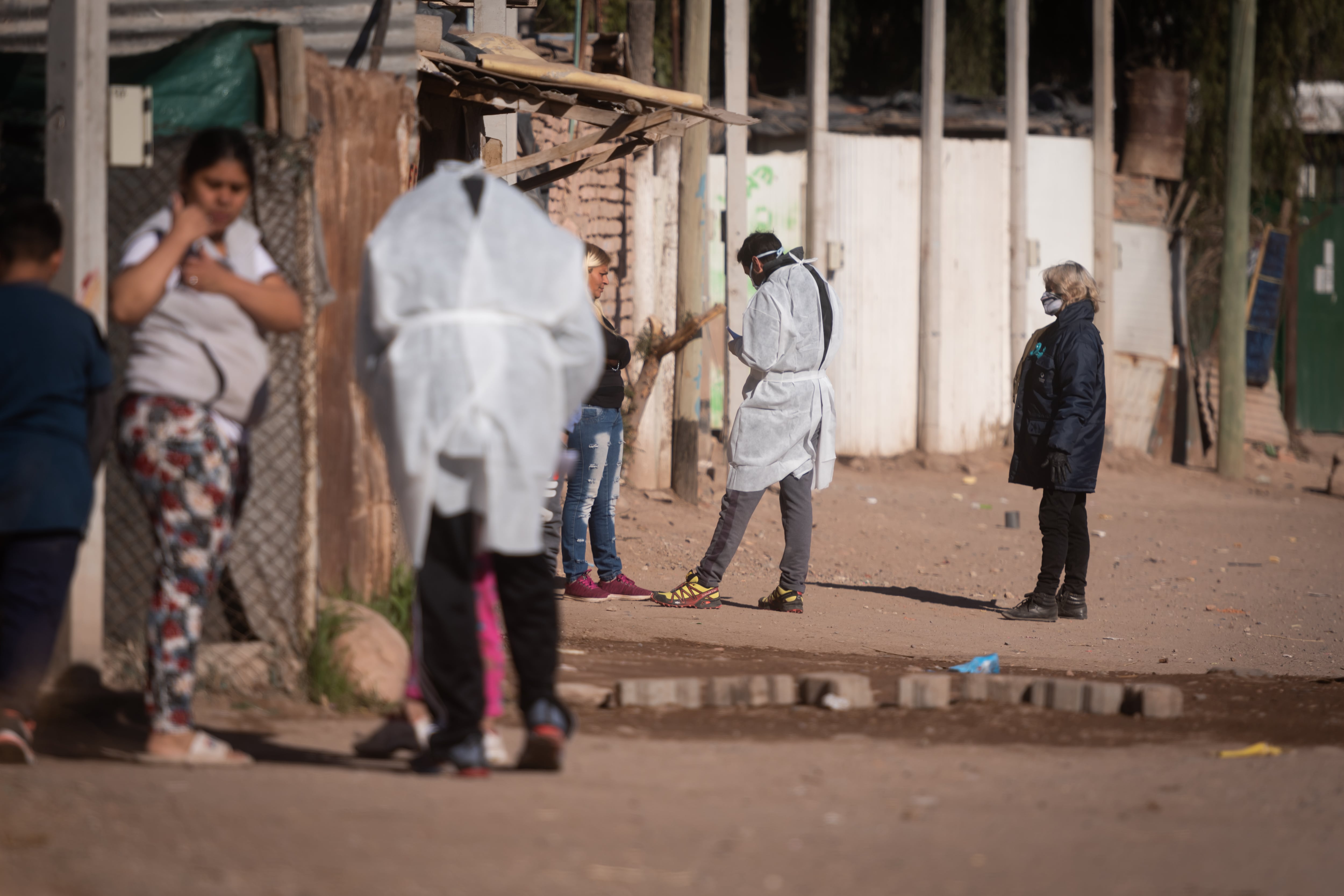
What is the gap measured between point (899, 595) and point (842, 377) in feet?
16.6

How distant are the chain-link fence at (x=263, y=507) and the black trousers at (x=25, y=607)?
2.92 feet

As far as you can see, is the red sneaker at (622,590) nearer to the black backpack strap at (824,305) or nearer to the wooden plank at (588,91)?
the black backpack strap at (824,305)

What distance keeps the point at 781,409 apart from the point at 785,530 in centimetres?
64

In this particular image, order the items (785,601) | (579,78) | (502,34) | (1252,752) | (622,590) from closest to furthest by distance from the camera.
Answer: (1252,752) → (579,78) → (785,601) → (622,590) → (502,34)

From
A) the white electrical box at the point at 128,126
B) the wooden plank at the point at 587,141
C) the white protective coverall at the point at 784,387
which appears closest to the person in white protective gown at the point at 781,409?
the white protective coverall at the point at 784,387

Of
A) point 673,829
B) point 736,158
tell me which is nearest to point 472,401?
point 673,829

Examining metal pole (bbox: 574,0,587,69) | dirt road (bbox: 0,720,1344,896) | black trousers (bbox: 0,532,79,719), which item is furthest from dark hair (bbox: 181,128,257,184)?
metal pole (bbox: 574,0,587,69)

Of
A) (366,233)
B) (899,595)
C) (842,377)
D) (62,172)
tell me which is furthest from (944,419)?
(62,172)

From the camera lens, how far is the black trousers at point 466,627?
368cm

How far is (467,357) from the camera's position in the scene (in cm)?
356

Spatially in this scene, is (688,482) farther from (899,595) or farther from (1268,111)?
(1268,111)

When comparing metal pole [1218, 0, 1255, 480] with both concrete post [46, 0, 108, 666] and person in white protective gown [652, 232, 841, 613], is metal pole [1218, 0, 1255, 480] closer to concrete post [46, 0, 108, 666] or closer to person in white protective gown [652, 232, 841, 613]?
person in white protective gown [652, 232, 841, 613]

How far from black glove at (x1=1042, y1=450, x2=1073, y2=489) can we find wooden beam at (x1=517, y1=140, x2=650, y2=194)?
277 cm

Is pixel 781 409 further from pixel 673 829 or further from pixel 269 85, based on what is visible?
pixel 673 829
